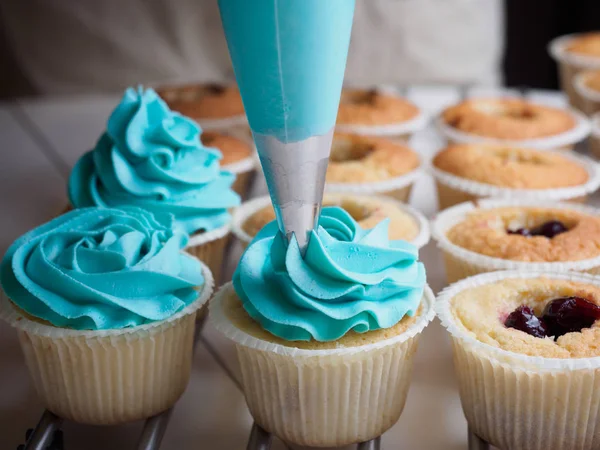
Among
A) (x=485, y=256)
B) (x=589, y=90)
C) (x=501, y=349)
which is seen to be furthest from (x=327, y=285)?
(x=589, y=90)

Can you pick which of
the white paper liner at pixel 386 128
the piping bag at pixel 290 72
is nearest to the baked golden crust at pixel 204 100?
the white paper liner at pixel 386 128

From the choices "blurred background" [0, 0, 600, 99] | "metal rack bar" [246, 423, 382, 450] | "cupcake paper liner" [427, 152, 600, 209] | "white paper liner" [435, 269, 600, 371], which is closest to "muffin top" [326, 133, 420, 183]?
"cupcake paper liner" [427, 152, 600, 209]

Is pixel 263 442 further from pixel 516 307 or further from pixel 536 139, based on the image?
pixel 536 139

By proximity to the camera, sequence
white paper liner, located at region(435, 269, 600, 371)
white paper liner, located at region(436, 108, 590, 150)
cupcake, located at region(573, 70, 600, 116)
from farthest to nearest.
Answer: cupcake, located at region(573, 70, 600, 116) → white paper liner, located at region(436, 108, 590, 150) → white paper liner, located at region(435, 269, 600, 371)

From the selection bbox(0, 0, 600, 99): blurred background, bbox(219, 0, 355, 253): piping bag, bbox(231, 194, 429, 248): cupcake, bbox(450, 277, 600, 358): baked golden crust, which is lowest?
bbox(0, 0, 600, 99): blurred background

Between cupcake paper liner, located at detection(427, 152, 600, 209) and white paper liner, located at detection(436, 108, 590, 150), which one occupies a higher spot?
cupcake paper liner, located at detection(427, 152, 600, 209)

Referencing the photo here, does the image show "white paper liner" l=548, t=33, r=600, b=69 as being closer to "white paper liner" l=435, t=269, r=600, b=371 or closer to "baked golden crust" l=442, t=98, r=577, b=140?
"baked golden crust" l=442, t=98, r=577, b=140

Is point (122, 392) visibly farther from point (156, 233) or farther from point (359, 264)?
point (359, 264)
